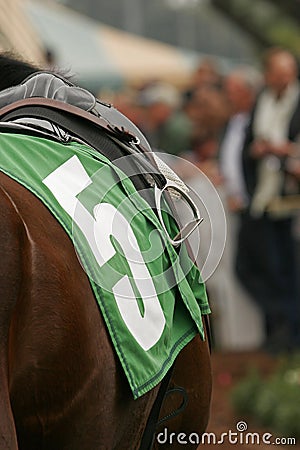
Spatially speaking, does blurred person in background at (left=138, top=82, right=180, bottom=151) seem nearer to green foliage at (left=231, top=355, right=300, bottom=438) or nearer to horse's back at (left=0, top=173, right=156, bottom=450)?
green foliage at (left=231, top=355, right=300, bottom=438)

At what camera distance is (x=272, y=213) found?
25.9ft

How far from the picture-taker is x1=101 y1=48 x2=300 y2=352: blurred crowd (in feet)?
25.2

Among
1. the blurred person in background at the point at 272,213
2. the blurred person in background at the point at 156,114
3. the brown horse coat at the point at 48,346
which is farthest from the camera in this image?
the blurred person in background at the point at 156,114

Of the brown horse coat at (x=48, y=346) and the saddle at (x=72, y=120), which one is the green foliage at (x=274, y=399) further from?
the brown horse coat at (x=48, y=346)

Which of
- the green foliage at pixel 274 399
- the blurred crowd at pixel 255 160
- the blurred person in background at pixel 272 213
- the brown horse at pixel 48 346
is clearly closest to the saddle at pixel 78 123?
the brown horse at pixel 48 346

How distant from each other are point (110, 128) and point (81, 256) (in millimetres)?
653

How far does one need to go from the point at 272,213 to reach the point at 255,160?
43 cm

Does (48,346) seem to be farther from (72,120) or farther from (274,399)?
(274,399)

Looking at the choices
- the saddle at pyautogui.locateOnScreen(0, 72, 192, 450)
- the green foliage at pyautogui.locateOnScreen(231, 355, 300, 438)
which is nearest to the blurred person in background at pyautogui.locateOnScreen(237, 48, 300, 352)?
the green foliage at pyautogui.locateOnScreen(231, 355, 300, 438)

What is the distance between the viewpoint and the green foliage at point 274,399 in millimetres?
5316

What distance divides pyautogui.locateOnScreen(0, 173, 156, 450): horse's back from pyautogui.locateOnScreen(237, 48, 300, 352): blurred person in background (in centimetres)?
555

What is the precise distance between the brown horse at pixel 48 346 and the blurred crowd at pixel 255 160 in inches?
213

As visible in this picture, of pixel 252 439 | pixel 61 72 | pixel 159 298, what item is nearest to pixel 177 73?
pixel 252 439

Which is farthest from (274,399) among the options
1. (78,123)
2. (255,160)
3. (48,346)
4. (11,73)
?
(48,346)
